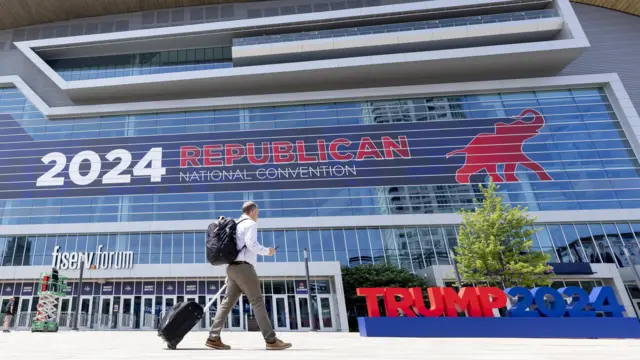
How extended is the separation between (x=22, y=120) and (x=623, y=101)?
4714 cm

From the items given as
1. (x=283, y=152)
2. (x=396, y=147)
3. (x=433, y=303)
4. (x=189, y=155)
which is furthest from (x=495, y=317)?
(x=189, y=155)

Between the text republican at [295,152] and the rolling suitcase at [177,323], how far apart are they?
2486 cm

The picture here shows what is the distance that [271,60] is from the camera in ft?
106

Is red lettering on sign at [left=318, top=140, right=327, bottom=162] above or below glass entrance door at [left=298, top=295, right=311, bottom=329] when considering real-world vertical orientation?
above

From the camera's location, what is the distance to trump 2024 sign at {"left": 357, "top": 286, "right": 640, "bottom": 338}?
10.2m

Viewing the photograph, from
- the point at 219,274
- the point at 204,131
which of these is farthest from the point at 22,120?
the point at 219,274

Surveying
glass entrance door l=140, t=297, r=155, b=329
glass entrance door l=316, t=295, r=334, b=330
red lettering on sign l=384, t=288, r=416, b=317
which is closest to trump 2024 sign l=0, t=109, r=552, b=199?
glass entrance door l=140, t=297, r=155, b=329

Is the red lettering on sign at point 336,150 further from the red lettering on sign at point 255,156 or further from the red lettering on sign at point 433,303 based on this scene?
the red lettering on sign at point 433,303

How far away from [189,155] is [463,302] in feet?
77.8

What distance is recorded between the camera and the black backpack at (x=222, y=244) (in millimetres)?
3982

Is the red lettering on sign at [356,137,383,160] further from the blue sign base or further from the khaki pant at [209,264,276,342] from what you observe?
the khaki pant at [209,264,276,342]

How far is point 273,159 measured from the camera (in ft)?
95.3

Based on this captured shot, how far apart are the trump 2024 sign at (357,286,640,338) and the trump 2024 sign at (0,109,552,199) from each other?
657 inches

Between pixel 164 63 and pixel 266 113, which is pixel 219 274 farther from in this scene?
pixel 164 63
